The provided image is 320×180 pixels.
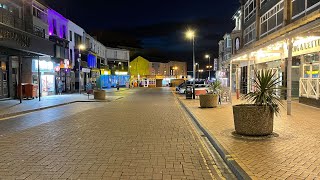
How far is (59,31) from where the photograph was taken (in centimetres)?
3753

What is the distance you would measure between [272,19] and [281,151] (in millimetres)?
21633

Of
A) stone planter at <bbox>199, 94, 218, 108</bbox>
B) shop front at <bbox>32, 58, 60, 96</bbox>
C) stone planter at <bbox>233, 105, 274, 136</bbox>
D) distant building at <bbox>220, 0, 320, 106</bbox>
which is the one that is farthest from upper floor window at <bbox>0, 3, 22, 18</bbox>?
stone planter at <bbox>233, 105, 274, 136</bbox>

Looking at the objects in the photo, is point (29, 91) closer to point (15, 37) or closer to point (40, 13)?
point (15, 37)

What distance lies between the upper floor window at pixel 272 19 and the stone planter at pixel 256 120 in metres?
17.4

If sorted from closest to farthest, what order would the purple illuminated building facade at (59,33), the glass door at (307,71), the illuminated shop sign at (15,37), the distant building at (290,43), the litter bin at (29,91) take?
the distant building at (290,43) → the illuminated shop sign at (15,37) → the glass door at (307,71) → the litter bin at (29,91) → the purple illuminated building facade at (59,33)

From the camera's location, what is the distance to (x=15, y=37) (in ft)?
64.6

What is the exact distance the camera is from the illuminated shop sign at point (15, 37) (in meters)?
18.4

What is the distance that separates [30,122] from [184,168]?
9040mm

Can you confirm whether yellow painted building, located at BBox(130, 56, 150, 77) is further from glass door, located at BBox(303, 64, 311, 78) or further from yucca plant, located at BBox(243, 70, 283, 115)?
yucca plant, located at BBox(243, 70, 283, 115)

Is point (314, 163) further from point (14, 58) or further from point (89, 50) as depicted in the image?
point (89, 50)

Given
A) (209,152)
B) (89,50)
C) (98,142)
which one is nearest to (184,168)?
(209,152)

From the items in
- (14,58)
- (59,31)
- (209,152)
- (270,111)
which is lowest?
(209,152)

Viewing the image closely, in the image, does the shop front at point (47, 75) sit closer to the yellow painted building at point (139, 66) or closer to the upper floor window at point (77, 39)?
the upper floor window at point (77, 39)

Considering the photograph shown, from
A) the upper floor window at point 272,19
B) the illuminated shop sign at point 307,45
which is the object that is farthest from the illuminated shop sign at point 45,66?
the illuminated shop sign at point 307,45
